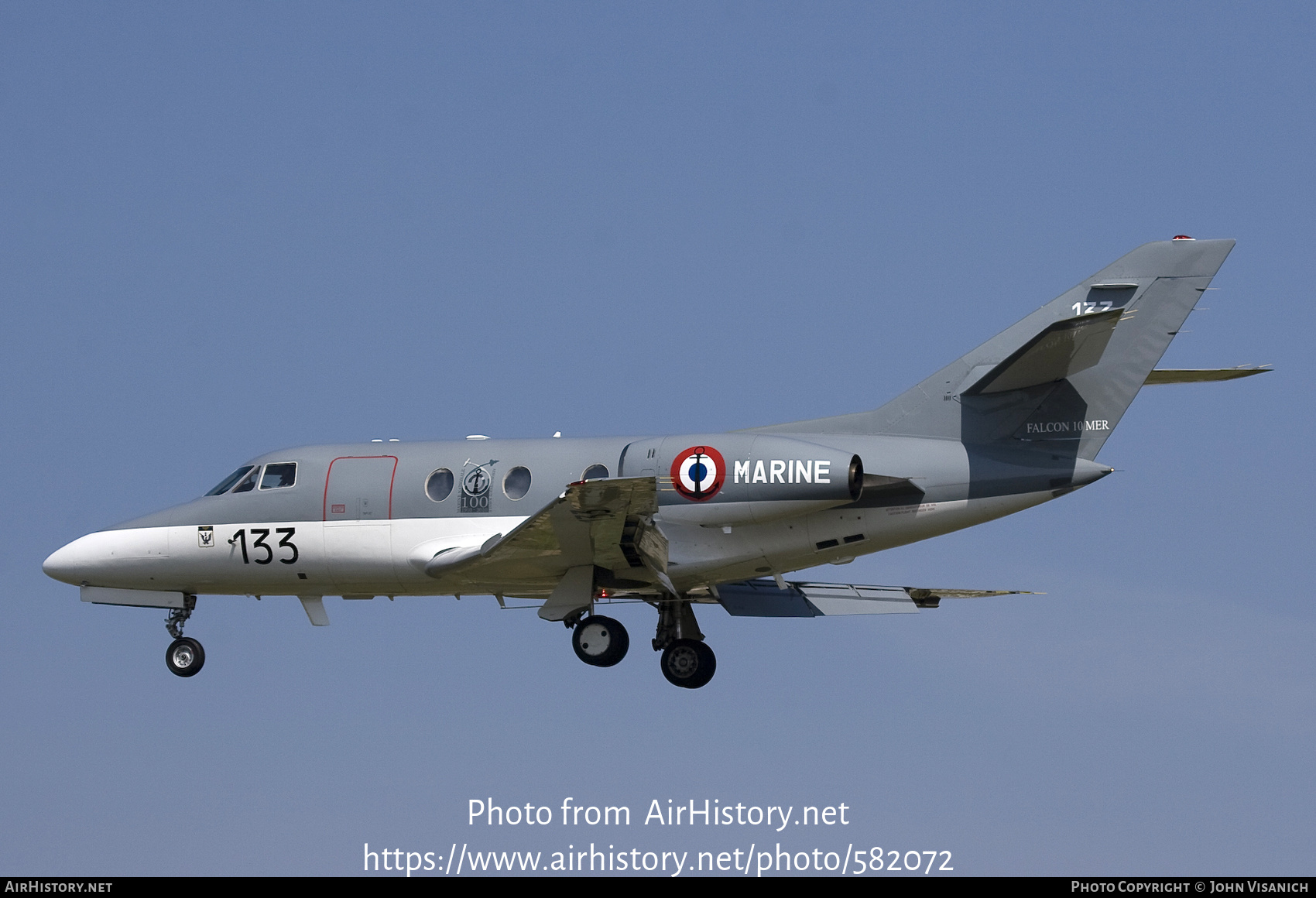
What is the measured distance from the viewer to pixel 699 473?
22.4 metres

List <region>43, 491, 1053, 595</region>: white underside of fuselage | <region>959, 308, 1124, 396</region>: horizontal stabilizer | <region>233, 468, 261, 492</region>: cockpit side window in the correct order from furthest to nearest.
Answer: <region>233, 468, 261, 492</region>: cockpit side window < <region>43, 491, 1053, 595</region>: white underside of fuselage < <region>959, 308, 1124, 396</region>: horizontal stabilizer

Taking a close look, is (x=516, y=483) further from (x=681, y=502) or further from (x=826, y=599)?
(x=826, y=599)

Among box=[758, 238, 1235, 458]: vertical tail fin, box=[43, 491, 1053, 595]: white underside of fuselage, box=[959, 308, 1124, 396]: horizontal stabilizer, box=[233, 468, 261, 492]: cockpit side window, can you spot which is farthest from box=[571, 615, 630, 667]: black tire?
box=[959, 308, 1124, 396]: horizontal stabilizer

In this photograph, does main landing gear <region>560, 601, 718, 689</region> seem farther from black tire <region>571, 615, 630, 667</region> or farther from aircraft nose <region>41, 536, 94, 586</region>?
aircraft nose <region>41, 536, 94, 586</region>

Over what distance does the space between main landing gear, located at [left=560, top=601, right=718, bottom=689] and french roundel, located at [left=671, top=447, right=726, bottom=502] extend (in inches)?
116

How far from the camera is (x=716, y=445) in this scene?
2241 centimetres

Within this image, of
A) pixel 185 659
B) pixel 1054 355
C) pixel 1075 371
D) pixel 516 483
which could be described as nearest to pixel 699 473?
pixel 516 483

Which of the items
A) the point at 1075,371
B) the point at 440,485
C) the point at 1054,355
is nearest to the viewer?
the point at 1054,355

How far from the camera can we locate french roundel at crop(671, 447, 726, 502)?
22281mm

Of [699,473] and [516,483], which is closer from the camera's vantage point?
[699,473]

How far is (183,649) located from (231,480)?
9.15 ft

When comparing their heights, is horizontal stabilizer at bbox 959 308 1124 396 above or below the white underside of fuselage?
above

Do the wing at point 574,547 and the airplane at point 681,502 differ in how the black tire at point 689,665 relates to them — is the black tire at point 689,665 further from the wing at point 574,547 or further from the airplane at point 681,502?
the wing at point 574,547
